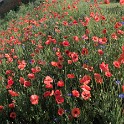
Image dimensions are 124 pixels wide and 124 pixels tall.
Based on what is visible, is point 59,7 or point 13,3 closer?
point 59,7

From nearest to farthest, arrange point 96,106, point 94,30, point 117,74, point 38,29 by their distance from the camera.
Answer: point 96,106 < point 117,74 < point 94,30 < point 38,29

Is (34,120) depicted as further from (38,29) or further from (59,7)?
(59,7)

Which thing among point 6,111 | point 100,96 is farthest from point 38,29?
point 100,96

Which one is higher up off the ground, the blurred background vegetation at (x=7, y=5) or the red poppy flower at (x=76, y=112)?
the red poppy flower at (x=76, y=112)

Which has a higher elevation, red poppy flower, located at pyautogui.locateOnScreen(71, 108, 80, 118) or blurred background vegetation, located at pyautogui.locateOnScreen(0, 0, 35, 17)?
red poppy flower, located at pyautogui.locateOnScreen(71, 108, 80, 118)

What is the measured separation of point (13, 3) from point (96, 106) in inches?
657

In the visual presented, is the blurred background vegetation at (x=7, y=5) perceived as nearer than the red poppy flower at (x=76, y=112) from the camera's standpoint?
No

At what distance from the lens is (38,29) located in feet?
23.7

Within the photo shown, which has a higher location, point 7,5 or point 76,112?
point 76,112

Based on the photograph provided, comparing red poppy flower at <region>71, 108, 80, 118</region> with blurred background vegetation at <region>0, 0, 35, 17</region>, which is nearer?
red poppy flower at <region>71, 108, 80, 118</region>

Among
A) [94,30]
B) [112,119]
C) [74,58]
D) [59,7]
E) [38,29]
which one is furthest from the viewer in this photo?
[59,7]

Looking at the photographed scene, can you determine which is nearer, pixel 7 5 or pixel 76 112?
pixel 76 112

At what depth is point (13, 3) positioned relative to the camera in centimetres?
1867

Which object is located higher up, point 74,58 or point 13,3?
point 74,58
